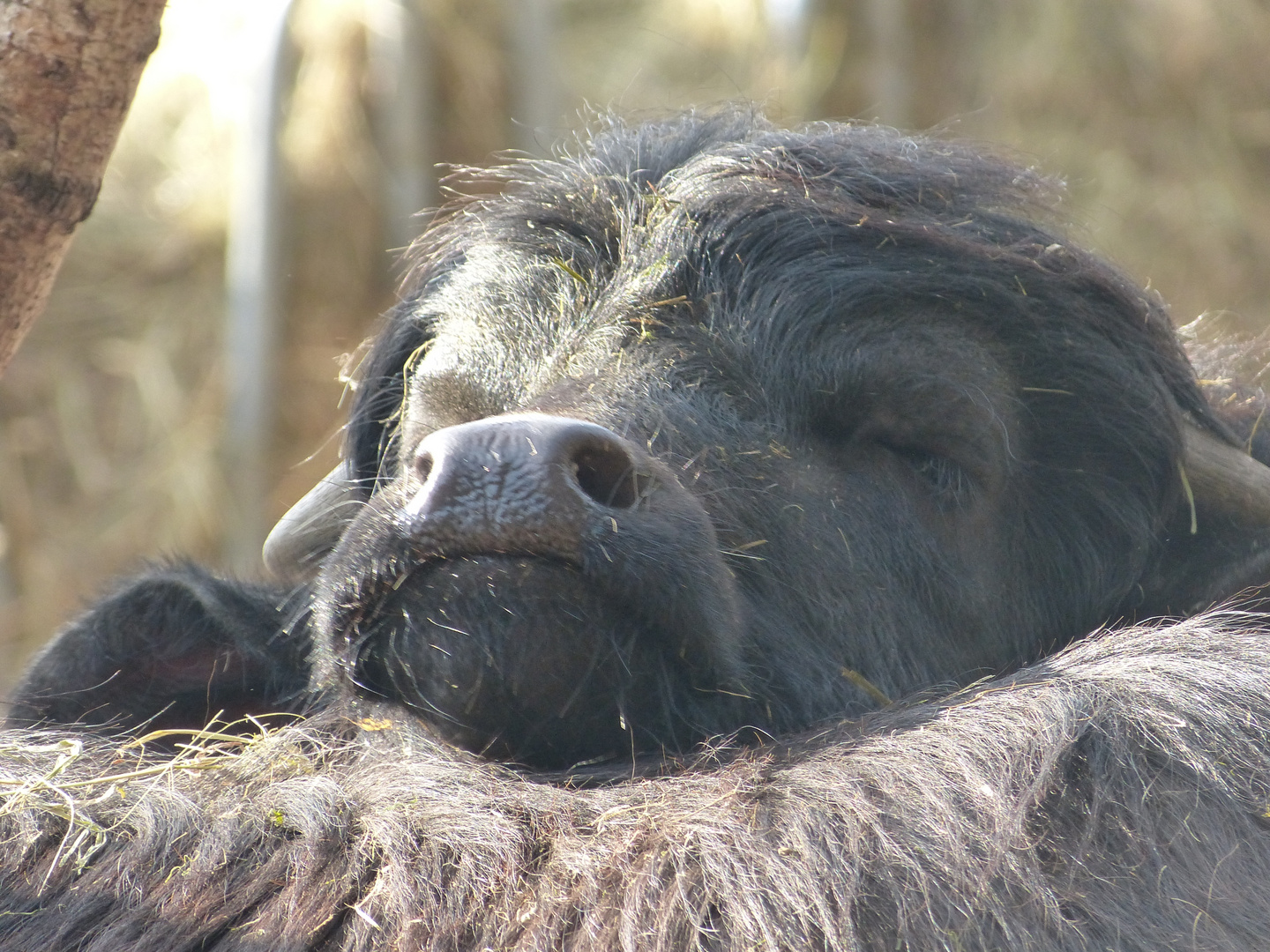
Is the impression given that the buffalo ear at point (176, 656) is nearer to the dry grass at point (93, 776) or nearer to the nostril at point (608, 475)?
the dry grass at point (93, 776)

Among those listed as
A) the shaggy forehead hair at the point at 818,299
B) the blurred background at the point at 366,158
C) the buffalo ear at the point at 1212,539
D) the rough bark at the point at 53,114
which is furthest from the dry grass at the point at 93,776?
the blurred background at the point at 366,158

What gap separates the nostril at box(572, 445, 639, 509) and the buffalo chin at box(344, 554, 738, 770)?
6.5 inches

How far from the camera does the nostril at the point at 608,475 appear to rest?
104 inches

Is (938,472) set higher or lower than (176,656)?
higher

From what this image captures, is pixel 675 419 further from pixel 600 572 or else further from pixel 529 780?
pixel 529 780

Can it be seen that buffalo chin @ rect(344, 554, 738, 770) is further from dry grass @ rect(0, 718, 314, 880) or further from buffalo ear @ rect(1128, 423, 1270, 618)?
buffalo ear @ rect(1128, 423, 1270, 618)

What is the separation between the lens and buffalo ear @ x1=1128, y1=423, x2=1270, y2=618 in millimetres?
3623

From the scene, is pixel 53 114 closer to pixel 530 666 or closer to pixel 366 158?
pixel 530 666

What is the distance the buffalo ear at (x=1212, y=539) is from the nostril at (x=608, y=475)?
1.64m

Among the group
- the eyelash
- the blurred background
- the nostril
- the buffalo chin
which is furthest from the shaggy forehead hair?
the blurred background

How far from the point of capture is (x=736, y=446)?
123 inches

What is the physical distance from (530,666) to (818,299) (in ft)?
4.03

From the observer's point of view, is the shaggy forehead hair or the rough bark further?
the shaggy forehead hair

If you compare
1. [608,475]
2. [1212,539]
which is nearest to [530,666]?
[608,475]
